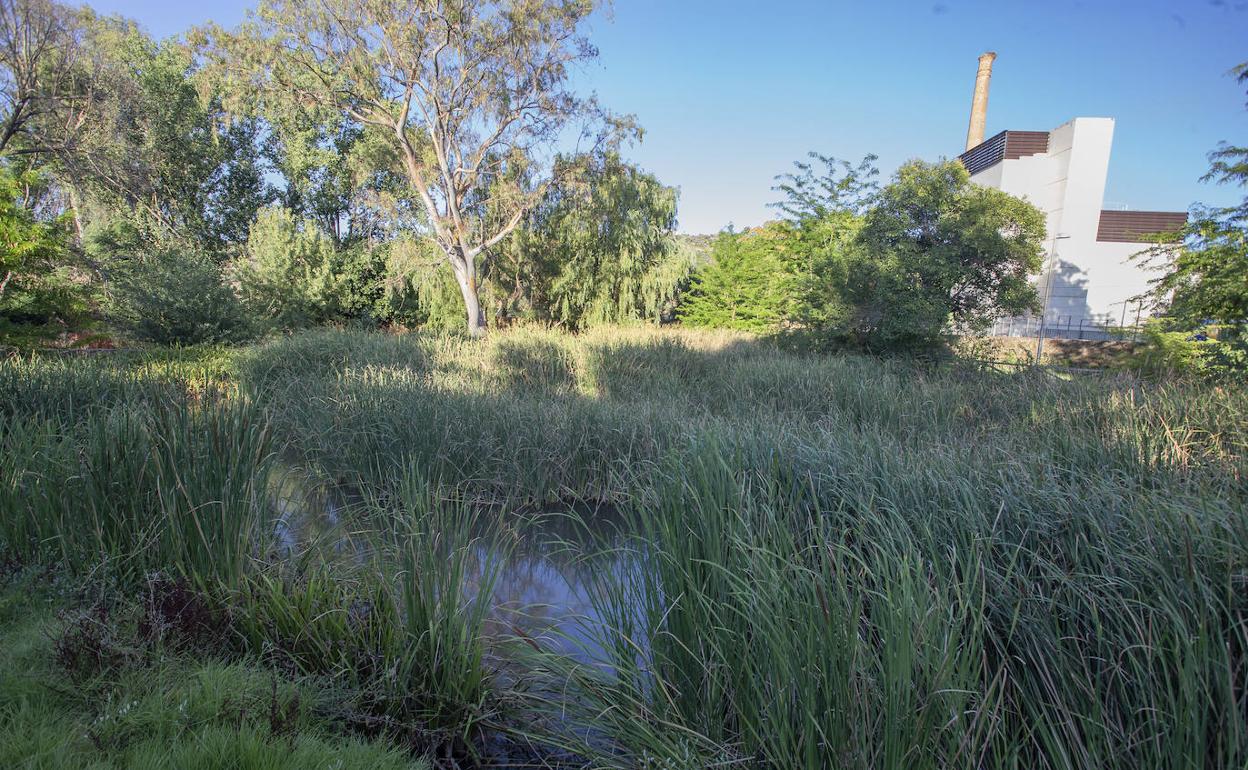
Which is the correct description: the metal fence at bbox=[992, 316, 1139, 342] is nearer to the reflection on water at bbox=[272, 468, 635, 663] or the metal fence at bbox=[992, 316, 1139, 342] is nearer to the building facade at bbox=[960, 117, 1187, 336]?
the building facade at bbox=[960, 117, 1187, 336]

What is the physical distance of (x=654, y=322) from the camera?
2034 cm

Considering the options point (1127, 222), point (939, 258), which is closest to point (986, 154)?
point (1127, 222)

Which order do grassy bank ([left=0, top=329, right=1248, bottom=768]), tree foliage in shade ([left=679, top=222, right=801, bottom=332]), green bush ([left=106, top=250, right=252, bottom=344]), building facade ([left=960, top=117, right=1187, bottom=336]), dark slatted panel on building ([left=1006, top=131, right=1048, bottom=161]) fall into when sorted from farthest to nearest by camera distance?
1. dark slatted panel on building ([left=1006, top=131, right=1048, bottom=161])
2. building facade ([left=960, top=117, right=1187, bottom=336])
3. tree foliage in shade ([left=679, top=222, right=801, bottom=332])
4. green bush ([left=106, top=250, right=252, bottom=344])
5. grassy bank ([left=0, top=329, right=1248, bottom=768])

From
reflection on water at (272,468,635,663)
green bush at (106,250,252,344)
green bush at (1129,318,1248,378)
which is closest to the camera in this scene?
reflection on water at (272,468,635,663)

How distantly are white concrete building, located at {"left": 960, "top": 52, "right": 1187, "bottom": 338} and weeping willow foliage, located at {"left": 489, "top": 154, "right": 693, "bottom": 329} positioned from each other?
15.0 m

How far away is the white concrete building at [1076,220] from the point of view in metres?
24.3

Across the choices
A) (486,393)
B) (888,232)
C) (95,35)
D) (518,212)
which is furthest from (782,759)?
(95,35)

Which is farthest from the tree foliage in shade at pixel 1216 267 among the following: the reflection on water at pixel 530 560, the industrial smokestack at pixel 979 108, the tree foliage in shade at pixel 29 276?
the industrial smokestack at pixel 979 108

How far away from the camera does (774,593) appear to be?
6.39 ft

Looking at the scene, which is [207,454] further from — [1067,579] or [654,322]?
[654,322]

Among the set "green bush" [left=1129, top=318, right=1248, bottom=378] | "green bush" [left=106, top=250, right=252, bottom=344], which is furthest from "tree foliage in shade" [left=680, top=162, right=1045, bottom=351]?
"green bush" [left=106, top=250, right=252, bottom=344]

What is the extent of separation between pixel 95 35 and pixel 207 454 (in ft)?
57.4

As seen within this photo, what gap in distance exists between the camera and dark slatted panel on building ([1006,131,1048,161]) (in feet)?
83.6

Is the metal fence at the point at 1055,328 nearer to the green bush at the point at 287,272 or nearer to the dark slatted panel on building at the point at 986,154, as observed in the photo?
the dark slatted panel on building at the point at 986,154
